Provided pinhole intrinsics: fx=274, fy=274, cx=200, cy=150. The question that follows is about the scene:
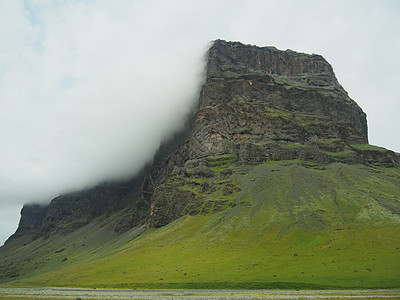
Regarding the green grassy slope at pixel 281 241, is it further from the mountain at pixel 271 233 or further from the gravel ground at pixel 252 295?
the gravel ground at pixel 252 295

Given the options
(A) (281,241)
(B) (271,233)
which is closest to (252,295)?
(A) (281,241)

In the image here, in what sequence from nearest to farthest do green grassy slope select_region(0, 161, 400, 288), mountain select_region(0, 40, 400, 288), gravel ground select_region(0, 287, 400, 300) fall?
gravel ground select_region(0, 287, 400, 300)
green grassy slope select_region(0, 161, 400, 288)
mountain select_region(0, 40, 400, 288)

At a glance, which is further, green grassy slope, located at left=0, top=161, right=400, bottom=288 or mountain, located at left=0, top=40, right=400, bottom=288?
mountain, located at left=0, top=40, right=400, bottom=288

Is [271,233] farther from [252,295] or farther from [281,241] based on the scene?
[252,295]

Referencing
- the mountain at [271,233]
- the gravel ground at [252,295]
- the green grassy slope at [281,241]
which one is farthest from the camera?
the mountain at [271,233]

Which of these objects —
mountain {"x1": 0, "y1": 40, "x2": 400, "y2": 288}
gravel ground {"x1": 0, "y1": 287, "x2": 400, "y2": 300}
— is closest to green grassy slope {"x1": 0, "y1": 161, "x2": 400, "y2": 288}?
mountain {"x1": 0, "y1": 40, "x2": 400, "y2": 288}

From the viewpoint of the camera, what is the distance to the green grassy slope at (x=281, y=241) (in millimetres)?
71188

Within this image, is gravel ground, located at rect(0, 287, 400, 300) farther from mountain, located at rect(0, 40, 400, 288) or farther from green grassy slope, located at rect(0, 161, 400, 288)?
mountain, located at rect(0, 40, 400, 288)

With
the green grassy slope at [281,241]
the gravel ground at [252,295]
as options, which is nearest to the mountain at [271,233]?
the green grassy slope at [281,241]

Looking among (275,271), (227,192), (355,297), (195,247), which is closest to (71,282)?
(195,247)

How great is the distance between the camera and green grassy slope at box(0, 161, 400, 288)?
7119cm

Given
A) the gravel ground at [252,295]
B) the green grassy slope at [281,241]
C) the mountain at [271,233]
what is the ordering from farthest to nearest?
the mountain at [271,233], the green grassy slope at [281,241], the gravel ground at [252,295]

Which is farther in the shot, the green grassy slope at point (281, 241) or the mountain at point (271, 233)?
the mountain at point (271, 233)

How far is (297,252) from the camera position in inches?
3620
